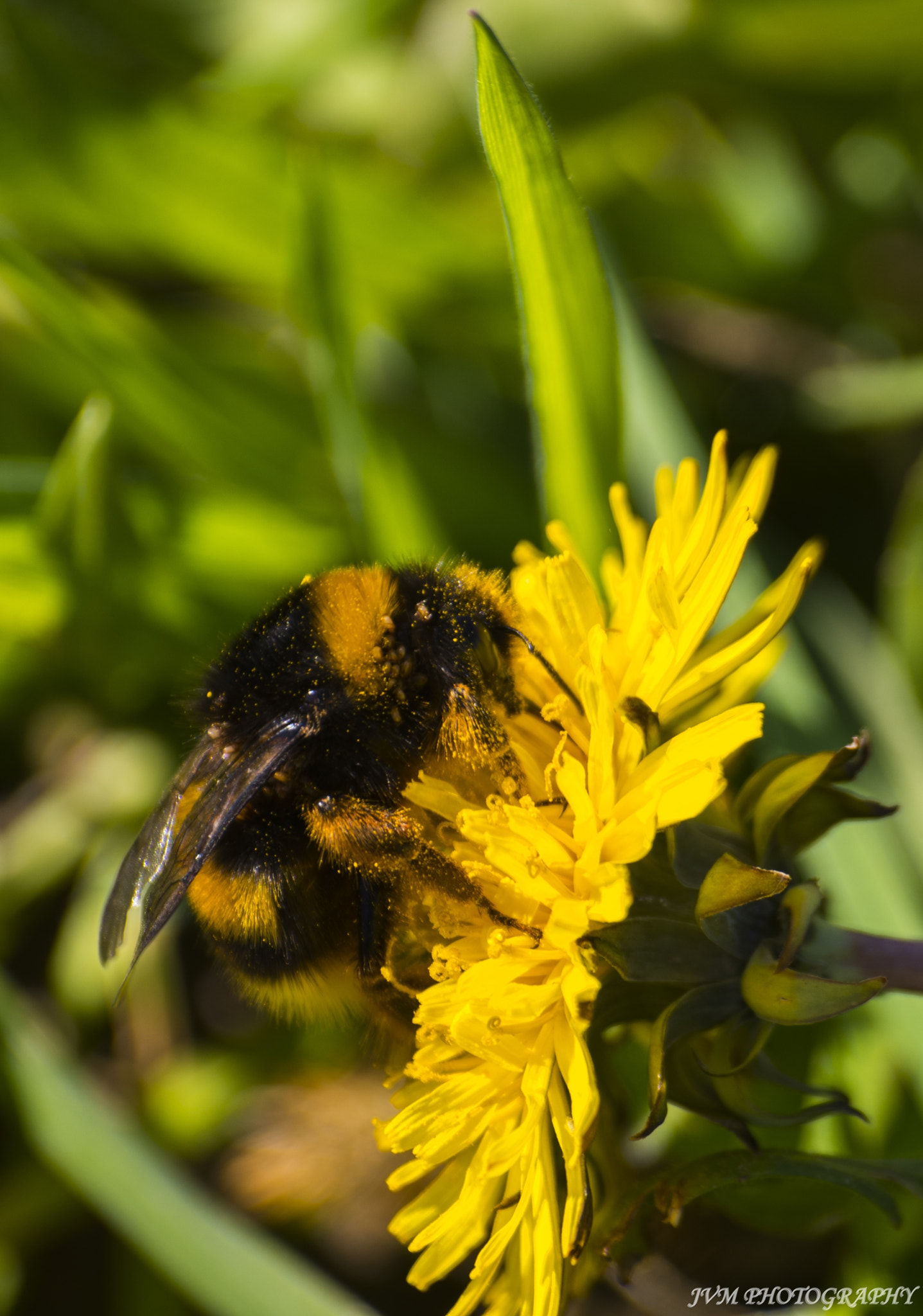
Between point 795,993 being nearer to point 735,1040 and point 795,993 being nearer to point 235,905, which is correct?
point 735,1040

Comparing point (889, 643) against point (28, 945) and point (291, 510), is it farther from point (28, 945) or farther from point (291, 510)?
point (28, 945)

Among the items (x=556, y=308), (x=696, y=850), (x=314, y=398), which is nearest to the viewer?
(x=696, y=850)

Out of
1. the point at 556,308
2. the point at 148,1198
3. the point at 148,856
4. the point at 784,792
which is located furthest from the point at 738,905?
the point at 148,1198

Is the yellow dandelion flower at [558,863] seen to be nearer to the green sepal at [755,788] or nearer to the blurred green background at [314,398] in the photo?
the green sepal at [755,788]

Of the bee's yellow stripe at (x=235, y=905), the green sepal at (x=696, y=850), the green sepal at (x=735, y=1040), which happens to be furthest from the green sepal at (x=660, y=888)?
the bee's yellow stripe at (x=235, y=905)

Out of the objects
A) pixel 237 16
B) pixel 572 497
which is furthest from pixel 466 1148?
pixel 237 16

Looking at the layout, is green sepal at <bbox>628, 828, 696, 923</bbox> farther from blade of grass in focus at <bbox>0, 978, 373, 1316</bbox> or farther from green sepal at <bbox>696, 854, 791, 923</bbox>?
blade of grass in focus at <bbox>0, 978, 373, 1316</bbox>

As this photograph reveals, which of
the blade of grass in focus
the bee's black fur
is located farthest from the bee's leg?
the blade of grass in focus
